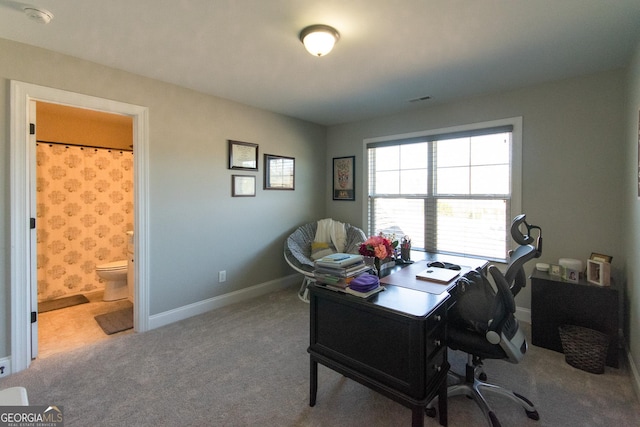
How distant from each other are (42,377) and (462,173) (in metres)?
4.26

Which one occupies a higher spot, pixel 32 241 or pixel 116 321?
pixel 32 241

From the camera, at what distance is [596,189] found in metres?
2.70

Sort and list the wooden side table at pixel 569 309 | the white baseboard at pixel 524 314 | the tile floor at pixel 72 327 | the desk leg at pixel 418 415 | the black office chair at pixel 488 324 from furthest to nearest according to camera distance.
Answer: the white baseboard at pixel 524 314, the tile floor at pixel 72 327, the wooden side table at pixel 569 309, the black office chair at pixel 488 324, the desk leg at pixel 418 415

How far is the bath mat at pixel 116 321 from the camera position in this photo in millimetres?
2930

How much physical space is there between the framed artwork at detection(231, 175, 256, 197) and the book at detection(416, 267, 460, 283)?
2.42 m

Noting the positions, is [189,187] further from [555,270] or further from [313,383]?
[555,270]

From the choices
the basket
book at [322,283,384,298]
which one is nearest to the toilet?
book at [322,283,384,298]

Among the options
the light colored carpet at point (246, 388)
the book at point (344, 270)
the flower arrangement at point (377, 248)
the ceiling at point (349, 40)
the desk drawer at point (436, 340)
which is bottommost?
the light colored carpet at point (246, 388)

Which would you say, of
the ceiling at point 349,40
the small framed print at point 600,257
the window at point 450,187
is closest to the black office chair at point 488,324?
the small framed print at point 600,257

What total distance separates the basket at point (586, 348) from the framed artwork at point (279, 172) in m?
3.34

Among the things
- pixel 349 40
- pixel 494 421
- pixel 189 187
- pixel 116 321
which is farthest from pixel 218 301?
pixel 349 40

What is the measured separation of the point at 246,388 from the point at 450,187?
9.80ft

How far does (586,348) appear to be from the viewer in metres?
2.23

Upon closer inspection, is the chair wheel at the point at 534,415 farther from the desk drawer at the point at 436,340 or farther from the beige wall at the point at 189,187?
the beige wall at the point at 189,187
